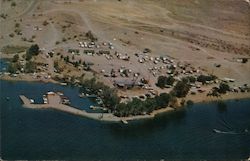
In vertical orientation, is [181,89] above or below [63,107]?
above

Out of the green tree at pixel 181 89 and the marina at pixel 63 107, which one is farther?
the green tree at pixel 181 89

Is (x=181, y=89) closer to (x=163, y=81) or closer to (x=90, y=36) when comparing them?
(x=163, y=81)

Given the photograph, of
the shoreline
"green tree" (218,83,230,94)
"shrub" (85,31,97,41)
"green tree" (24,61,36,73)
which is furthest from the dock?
"shrub" (85,31,97,41)

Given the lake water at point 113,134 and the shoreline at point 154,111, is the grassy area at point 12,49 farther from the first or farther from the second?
the lake water at point 113,134

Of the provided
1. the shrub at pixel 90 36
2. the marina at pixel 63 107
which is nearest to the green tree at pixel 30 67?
the marina at pixel 63 107

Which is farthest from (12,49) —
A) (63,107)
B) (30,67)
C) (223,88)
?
(223,88)

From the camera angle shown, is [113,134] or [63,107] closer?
[113,134]

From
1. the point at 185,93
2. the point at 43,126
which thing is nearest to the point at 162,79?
the point at 185,93

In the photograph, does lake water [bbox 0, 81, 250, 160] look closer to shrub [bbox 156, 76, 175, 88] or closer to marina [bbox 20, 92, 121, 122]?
marina [bbox 20, 92, 121, 122]
